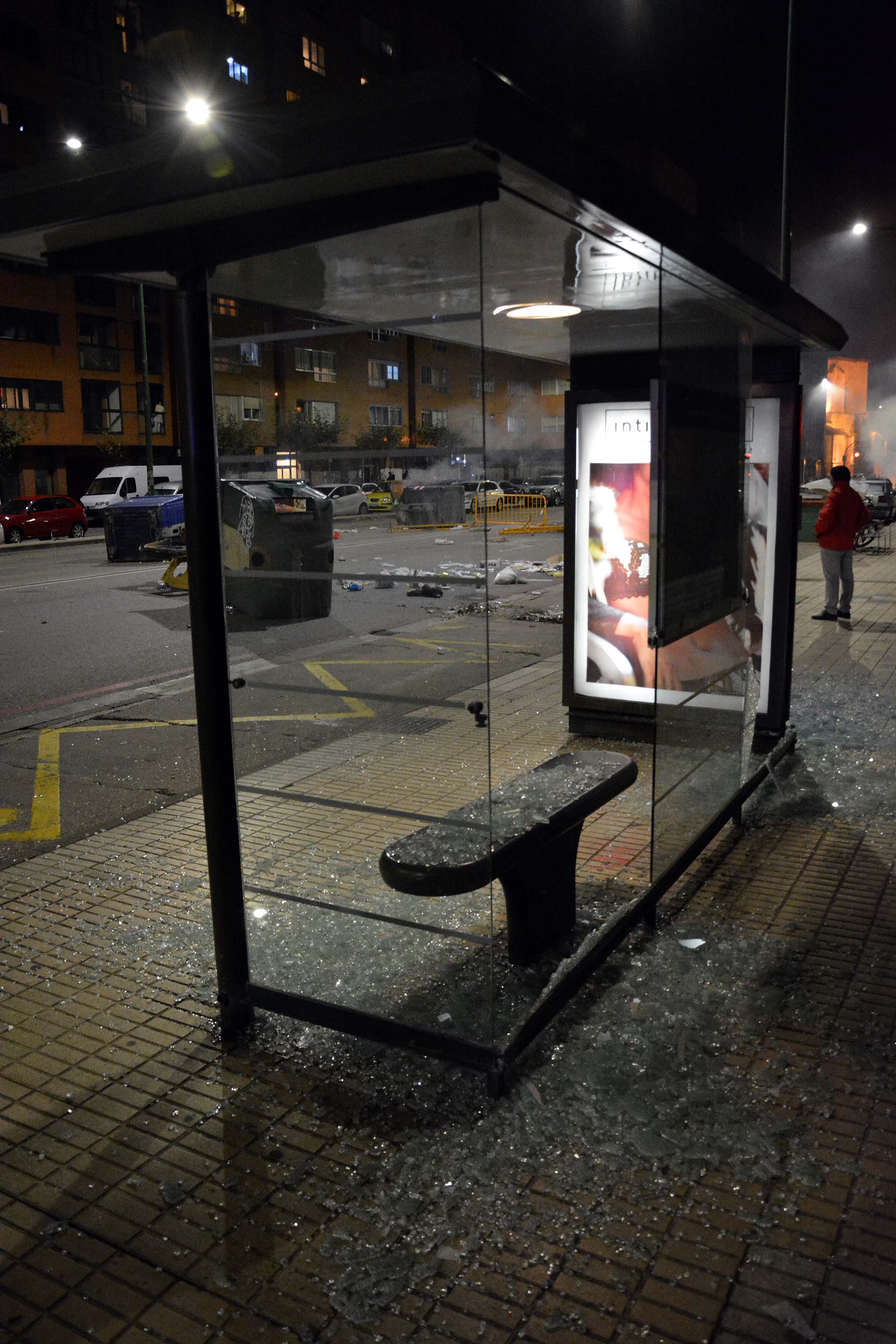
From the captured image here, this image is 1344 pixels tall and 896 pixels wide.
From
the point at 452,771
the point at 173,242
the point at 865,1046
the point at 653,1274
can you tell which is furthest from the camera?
the point at 452,771

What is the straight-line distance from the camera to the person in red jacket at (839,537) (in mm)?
12508

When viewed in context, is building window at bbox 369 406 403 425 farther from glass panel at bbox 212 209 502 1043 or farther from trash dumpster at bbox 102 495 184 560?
trash dumpster at bbox 102 495 184 560

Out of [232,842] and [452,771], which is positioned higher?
[232,842]

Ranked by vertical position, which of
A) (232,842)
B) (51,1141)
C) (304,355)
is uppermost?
(304,355)

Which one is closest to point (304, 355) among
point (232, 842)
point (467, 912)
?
point (232, 842)

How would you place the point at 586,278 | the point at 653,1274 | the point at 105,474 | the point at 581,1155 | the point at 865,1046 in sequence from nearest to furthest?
the point at 653,1274, the point at 581,1155, the point at 865,1046, the point at 586,278, the point at 105,474

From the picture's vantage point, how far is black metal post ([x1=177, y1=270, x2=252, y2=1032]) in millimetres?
3332

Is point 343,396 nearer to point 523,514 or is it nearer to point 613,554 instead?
point 613,554

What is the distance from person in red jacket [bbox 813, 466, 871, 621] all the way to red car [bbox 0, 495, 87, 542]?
25.2 metres

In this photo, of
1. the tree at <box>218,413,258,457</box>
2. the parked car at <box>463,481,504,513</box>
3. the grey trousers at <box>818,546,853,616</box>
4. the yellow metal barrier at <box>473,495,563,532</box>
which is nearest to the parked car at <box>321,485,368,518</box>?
the tree at <box>218,413,258,457</box>

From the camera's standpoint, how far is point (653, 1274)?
260 cm

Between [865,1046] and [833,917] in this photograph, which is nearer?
[865,1046]

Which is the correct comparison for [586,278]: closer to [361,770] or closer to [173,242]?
[173,242]

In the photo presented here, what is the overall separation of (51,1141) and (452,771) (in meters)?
4.00
